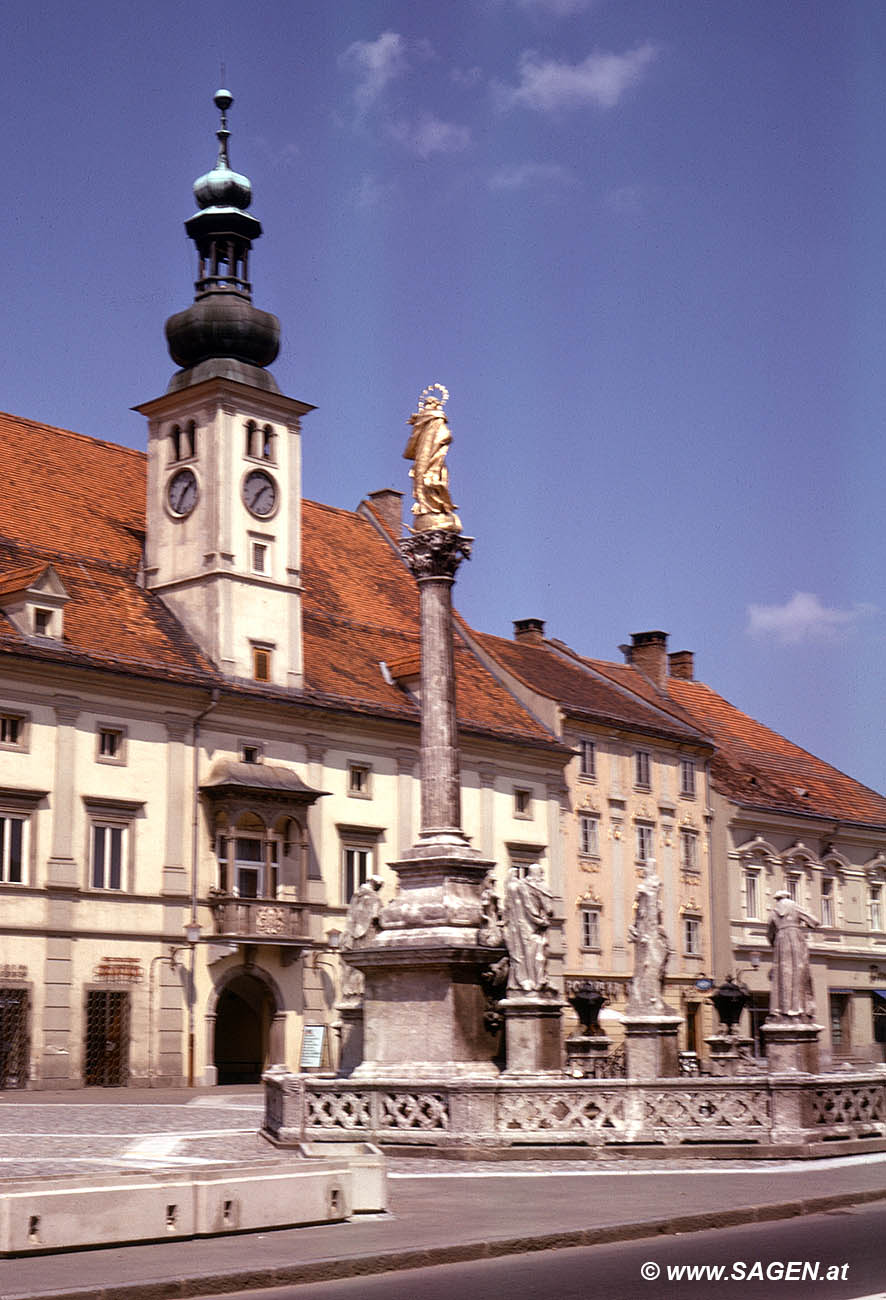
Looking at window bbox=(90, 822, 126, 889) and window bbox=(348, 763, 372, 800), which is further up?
window bbox=(348, 763, 372, 800)

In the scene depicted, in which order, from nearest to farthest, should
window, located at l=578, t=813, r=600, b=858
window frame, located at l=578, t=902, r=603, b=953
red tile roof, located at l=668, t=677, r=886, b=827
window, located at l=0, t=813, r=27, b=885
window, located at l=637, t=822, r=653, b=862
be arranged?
1. window, located at l=0, t=813, r=27, b=885
2. window frame, located at l=578, t=902, r=603, b=953
3. window, located at l=578, t=813, r=600, b=858
4. window, located at l=637, t=822, r=653, b=862
5. red tile roof, located at l=668, t=677, r=886, b=827

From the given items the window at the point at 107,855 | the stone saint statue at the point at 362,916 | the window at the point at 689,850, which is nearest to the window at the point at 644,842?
the window at the point at 689,850

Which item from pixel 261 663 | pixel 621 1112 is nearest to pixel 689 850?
pixel 261 663

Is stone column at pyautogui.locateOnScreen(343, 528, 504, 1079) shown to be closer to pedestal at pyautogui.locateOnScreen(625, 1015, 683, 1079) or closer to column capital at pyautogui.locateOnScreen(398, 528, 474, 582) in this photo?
column capital at pyautogui.locateOnScreen(398, 528, 474, 582)

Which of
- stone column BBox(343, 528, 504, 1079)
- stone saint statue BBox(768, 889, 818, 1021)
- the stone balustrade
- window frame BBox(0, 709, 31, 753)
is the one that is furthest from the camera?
window frame BBox(0, 709, 31, 753)

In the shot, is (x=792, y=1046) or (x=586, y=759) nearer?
(x=792, y=1046)

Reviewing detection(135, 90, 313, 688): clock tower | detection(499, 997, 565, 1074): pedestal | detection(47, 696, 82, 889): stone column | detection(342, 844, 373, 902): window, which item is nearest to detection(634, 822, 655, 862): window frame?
detection(342, 844, 373, 902): window

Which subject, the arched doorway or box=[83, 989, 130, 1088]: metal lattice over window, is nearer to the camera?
box=[83, 989, 130, 1088]: metal lattice over window

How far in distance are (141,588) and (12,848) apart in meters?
9.43

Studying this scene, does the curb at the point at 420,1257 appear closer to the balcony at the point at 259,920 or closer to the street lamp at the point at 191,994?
the street lamp at the point at 191,994

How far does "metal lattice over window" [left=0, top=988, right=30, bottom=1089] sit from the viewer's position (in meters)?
37.9

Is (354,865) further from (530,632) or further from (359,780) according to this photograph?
(530,632)

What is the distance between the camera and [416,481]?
26.2m

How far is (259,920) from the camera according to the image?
140 feet
